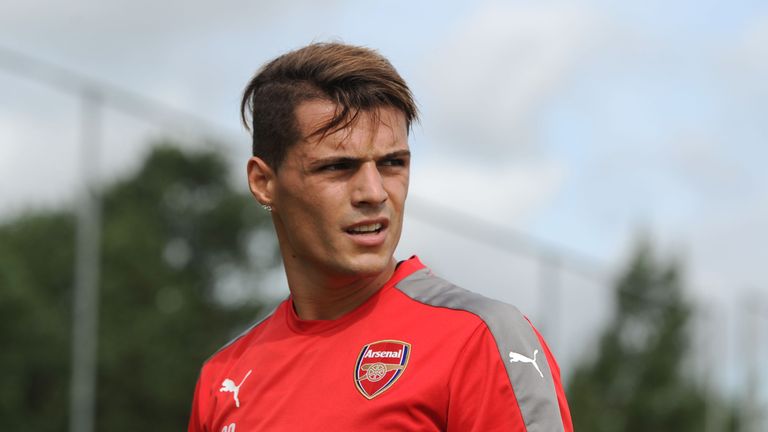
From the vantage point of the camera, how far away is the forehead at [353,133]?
2600 mm

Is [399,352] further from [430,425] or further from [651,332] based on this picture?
[651,332]

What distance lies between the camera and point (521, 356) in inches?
94.5

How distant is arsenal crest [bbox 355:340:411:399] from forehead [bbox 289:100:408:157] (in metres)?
0.42

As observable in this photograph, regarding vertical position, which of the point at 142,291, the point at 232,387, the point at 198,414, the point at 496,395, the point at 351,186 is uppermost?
the point at 351,186

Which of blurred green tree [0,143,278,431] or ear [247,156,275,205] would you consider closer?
ear [247,156,275,205]

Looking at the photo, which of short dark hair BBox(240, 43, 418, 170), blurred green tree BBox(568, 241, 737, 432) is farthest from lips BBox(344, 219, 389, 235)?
blurred green tree BBox(568, 241, 737, 432)

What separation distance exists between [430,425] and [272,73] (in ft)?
2.99

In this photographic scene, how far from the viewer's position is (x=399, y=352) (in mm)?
2551

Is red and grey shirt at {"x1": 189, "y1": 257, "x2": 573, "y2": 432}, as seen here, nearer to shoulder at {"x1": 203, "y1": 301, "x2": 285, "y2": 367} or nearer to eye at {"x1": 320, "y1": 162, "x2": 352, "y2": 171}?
shoulder at {"x1": 203, "y1": 301, "x2": 285, "y2": 367}

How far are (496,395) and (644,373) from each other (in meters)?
21.3

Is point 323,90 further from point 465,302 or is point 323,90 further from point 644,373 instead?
point 644,373

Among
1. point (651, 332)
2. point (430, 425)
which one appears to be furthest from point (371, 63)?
point (651, 332)

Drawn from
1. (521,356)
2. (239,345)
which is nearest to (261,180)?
(239,345)

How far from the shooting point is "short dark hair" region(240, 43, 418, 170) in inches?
104
